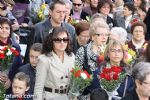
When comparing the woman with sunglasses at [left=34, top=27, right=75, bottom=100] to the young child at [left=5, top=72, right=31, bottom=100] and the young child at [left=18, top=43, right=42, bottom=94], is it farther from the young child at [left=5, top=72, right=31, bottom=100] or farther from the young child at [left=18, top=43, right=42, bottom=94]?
the young child at [left=18, top=43, right=42, bottom=94]

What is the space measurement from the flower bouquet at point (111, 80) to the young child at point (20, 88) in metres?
1.07

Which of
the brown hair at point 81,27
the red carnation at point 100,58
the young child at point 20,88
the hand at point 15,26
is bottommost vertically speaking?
Result: the young child at point 20,88

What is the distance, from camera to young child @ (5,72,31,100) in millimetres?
5812

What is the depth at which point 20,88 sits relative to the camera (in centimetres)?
590

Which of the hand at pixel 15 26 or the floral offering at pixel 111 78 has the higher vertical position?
the hand at pixel 15 26

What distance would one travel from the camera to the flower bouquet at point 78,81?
5477 millimetres

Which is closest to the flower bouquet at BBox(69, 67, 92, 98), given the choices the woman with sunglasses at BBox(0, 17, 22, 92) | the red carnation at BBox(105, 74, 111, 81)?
the red carnation at BBox(105, 74, 111, 81)

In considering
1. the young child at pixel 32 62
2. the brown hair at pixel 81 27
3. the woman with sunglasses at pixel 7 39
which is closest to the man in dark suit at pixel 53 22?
the young child at pixel 32 62

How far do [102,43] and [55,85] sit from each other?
1230mm

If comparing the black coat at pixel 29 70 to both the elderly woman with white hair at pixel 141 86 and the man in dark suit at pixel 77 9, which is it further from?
the man in dark suit at pixel 77 9

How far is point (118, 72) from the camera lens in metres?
5.36

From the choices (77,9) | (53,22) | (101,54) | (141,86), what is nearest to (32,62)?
(53,22)

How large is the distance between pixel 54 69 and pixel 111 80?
80cm

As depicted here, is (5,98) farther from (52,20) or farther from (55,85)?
(52,20)
